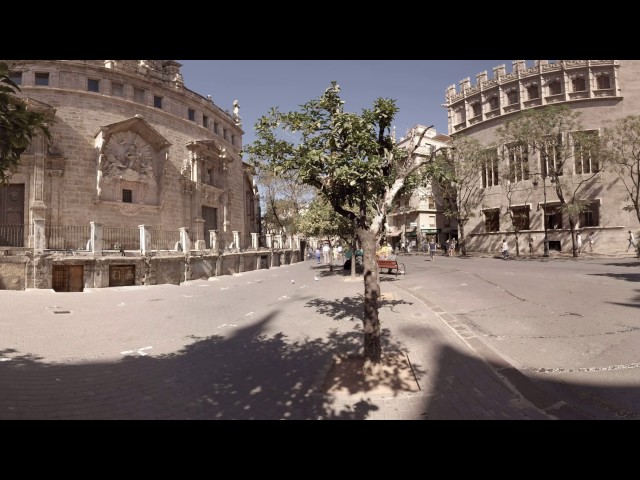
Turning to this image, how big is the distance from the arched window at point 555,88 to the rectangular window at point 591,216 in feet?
37.4

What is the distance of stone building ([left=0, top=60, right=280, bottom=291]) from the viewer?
1403cm

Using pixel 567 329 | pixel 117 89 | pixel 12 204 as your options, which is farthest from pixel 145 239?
pixel 567 329

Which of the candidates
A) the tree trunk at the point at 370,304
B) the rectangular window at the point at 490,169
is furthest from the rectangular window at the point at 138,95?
the rectangular window at the point at 490,169

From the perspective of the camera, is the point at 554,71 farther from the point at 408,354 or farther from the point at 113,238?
the point at 113,238

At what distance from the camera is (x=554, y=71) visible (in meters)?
29.4

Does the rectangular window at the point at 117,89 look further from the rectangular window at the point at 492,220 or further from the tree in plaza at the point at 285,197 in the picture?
the rectangular window at the point at 492,220

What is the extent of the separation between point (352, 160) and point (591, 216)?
1291 inches

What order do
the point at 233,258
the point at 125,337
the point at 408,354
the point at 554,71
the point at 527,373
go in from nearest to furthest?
the point at 527,373
the point at 408,354
the point at 125,337
the point at 233,258
the point at 554,71

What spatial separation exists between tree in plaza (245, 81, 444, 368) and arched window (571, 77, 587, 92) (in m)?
34.1

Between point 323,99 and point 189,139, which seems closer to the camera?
point 323,99

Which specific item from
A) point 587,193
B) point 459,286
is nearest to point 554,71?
point 587,193

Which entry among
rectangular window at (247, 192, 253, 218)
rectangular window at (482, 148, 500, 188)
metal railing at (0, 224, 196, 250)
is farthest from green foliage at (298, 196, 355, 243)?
rectangular window at (247, 192, 253, 218)

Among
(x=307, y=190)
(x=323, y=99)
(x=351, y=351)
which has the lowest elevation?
(x=351, y=351)

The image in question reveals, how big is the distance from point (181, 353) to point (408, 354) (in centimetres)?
426
